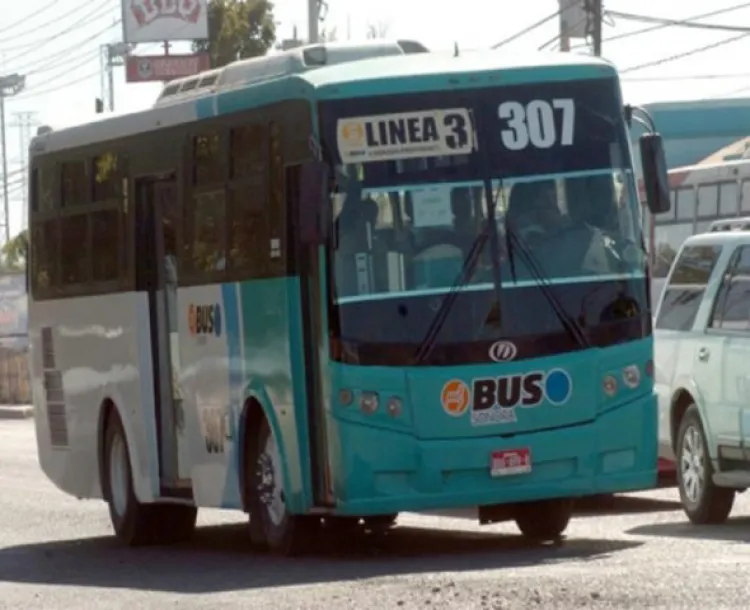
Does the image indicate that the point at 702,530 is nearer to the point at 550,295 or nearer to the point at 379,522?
the point at 379,522

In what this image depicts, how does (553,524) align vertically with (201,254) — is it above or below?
below

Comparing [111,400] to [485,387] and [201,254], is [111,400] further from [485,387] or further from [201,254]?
[485,387]

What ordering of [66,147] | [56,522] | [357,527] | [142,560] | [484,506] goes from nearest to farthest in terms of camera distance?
[484,506] → [142,560] → [357,527] → [66,147] → [56,522]

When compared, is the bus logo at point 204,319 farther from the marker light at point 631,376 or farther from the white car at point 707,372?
the white car at point 707,372

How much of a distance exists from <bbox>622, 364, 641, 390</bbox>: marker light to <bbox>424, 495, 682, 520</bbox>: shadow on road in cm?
482

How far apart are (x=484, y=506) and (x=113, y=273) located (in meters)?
4.20

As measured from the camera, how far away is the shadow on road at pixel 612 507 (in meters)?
21.4

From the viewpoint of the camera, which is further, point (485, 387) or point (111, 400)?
A: point (111, 400)

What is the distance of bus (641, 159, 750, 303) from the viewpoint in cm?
3241

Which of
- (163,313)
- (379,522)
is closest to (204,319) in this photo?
(163,313)

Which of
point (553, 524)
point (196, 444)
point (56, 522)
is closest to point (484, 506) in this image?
point (553, 524)

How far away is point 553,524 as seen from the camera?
17.5 m

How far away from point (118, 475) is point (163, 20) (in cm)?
5616

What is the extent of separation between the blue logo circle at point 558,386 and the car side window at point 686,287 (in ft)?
11.5
